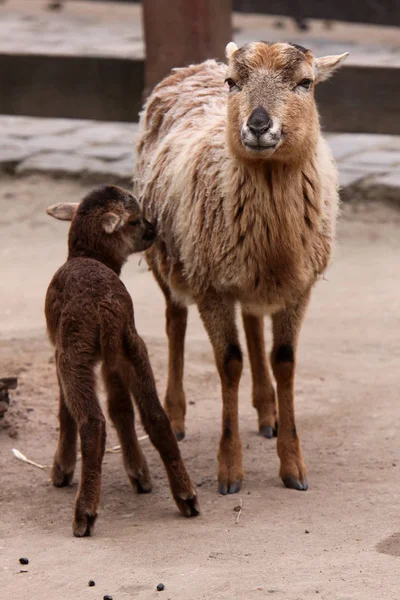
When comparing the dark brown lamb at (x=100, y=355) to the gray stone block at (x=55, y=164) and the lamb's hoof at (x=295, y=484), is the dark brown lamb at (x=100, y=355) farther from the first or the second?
the gray stone block at (x=55, y=164)

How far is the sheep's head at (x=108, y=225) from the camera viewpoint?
17.1ft

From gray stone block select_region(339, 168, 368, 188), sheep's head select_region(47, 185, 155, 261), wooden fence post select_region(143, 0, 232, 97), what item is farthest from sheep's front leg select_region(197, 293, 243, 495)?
gray stone block select_region(339, 168, 368, 188)

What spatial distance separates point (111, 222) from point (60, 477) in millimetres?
1305

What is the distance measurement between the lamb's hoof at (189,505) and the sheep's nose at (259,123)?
1659 mm

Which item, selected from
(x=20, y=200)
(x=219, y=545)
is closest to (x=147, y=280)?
(x=20, y=200)

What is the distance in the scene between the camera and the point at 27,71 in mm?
10820

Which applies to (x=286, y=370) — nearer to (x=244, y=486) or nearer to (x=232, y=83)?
(x=244, y=486)

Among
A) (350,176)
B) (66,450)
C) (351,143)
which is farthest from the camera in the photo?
(351,143)

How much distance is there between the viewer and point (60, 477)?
545cm

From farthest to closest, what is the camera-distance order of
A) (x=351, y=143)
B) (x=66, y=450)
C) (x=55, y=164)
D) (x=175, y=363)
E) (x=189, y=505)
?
(x=351, y=143) → (x=55, y=164) → (x=175, y=363) → (x=66, y=450) → (x=189, y=505)

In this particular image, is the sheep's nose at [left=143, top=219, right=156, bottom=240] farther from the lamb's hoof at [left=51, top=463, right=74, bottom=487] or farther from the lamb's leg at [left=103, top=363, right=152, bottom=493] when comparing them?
the lamb's hoof at [left=51, top=463, right=74, bottom=487]

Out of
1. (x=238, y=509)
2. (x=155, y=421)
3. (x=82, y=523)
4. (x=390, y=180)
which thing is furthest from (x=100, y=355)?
(x=390, y=180)

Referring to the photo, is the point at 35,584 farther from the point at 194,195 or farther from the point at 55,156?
the point at 55,156

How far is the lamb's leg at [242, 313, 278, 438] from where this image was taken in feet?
20.6
